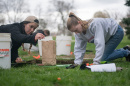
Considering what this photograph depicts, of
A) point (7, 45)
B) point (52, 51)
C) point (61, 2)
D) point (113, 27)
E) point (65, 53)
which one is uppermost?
point (61, 2)

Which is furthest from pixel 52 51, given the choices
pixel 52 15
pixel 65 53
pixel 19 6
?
pixel 52 15

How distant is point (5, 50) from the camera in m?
2.98

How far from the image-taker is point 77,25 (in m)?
3.35

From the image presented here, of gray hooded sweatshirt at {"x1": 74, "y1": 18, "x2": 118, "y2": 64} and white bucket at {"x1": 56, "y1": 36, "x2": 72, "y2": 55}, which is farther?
white bucket at {"x1": 56, "y1": 36, "x2": 72, "y2": 55}

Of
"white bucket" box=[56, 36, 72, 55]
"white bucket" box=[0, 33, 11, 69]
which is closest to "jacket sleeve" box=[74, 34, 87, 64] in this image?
"white bucket" box=[0, 33, 11, 69]

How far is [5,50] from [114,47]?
2.69 meters

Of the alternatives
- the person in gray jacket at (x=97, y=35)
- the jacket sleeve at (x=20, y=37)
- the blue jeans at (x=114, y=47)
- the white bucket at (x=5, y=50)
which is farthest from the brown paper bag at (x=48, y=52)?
the blue jeans at (x=114, y=47)

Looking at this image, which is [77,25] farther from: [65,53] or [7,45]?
[65,53]

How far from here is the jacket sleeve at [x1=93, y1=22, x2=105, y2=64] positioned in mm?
3342

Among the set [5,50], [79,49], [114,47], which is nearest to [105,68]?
[79,49]

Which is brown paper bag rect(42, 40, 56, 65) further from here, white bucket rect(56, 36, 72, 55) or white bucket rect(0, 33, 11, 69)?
white bucket rect(56, 36, 72, 55)

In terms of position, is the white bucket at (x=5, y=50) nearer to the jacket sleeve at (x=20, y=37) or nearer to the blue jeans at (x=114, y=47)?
the jacket sleeve at (x=20, y=37)

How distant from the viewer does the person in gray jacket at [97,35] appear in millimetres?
3354

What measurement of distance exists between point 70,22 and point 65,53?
3522 mm
